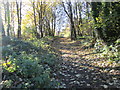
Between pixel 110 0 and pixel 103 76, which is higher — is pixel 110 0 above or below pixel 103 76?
above

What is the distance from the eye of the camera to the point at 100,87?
2.96m

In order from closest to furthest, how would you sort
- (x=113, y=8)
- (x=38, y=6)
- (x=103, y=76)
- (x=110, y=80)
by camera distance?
(x=110, y=80)
(x=103, y=76)
(x=113, y=8)
(x=38, y=6)

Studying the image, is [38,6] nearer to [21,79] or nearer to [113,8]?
[113,8]

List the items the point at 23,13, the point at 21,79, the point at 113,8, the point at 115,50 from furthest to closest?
the point at 23,13
the point at 113,8
the point at 115,50
the point at 21,79

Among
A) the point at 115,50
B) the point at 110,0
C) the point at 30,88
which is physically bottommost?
the point at 30,88

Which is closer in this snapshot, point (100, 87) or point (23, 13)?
point (100, 87)

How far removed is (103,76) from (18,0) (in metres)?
16.2

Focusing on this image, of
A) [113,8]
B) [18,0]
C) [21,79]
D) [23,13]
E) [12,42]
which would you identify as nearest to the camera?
[21,79]

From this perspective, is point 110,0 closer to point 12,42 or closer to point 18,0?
point 12,42

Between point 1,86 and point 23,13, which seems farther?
point 23,13

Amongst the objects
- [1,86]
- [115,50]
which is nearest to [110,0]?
[115,50]

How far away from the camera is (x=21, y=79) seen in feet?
9.42

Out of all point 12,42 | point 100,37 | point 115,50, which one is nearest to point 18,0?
point 12,42

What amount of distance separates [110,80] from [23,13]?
19.9 m
